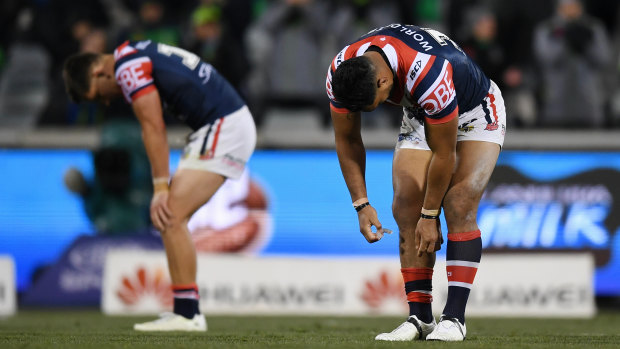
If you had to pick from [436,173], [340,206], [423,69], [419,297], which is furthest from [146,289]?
[423,69]

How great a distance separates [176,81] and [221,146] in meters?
0.57

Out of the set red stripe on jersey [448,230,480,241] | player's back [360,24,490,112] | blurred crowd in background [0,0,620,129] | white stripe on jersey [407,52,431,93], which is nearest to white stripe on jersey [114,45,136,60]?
player's back [360,24,490,112]

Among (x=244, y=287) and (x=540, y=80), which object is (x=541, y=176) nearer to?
(x=540, y=80)

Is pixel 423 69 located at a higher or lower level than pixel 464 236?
higher

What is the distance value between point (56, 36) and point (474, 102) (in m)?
8.62

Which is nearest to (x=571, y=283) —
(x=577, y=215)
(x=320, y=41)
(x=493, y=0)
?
(x=577, y=215)

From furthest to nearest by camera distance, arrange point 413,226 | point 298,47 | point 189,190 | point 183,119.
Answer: point 298,47
point 183,119
point 189,190
point 413,226

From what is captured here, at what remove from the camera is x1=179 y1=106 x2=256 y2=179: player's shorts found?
7215mm

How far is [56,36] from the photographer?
13.2m

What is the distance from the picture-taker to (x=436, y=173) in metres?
5.55

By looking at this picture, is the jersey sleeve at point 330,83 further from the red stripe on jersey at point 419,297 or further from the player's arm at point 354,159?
the red stripe on jersey at point 419,297

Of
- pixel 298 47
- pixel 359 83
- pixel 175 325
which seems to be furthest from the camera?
pixel 298 47

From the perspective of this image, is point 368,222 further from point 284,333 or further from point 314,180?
point 314,180

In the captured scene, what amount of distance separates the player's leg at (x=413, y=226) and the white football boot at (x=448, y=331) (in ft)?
0.73
